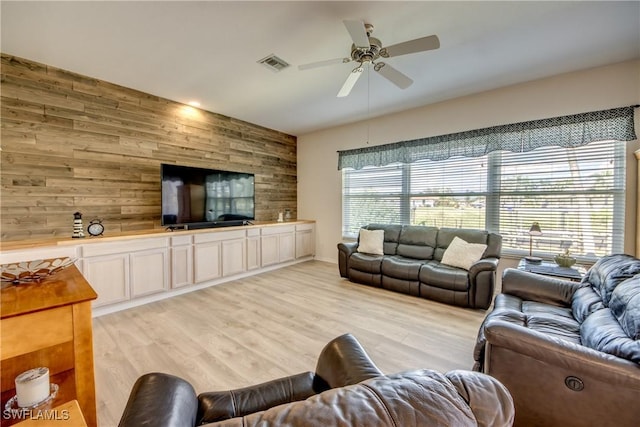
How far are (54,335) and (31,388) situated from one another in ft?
0.93

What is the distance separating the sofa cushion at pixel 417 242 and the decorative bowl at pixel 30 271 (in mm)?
3852

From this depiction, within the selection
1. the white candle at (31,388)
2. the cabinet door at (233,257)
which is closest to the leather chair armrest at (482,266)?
the cabinet door at (233,257)

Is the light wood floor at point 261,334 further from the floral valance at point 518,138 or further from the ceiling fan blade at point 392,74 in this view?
the ceiling fan blade at point 392,74

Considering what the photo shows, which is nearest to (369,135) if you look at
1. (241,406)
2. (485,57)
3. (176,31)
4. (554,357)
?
(485,57)

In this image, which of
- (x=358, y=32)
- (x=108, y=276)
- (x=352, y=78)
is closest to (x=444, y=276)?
(x=352, y=78)

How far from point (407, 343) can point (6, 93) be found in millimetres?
4735

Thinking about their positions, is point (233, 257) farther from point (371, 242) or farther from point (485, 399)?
point (485, 399)

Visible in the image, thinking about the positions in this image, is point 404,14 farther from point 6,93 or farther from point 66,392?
point 6,93

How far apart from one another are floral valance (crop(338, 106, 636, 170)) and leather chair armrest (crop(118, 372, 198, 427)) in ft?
13.8

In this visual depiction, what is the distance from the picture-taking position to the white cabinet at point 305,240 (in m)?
5.53

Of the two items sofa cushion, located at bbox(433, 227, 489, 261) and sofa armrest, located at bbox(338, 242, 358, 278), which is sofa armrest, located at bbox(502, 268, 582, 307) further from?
sofa armrest, located at bbox(338, 242, 358, 278)

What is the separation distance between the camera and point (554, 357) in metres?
1.25

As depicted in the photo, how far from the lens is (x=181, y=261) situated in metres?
3.71

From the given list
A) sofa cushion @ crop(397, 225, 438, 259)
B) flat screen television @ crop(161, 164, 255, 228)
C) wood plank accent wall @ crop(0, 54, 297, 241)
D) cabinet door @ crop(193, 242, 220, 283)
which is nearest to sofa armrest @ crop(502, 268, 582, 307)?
sofa cushion @ crop(397, 225, 438, 259)
